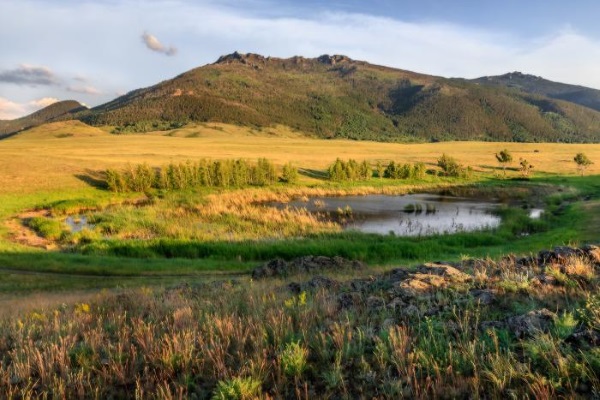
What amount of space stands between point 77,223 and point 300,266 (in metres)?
31.2

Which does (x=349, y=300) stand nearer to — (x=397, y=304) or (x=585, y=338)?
(x=397, y=304)

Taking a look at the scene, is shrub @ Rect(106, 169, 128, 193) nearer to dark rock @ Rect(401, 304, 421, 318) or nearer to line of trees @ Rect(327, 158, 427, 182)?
line of trees @ Rect(327, 158, 427, 182)

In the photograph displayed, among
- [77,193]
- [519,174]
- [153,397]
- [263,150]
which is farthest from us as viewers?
[263,150]

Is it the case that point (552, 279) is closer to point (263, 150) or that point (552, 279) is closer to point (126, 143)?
point (263, 150)

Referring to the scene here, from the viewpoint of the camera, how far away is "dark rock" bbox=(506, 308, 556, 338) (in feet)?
19.7

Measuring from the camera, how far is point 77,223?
42.8 m

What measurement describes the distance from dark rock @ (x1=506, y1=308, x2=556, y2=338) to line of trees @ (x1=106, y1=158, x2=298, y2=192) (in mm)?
60320

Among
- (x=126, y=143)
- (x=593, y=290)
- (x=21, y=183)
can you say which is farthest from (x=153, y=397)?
(x=126, y=143)

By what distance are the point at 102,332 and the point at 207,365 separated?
2722mm

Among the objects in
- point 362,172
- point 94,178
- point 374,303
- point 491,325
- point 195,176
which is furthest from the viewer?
point 362,172

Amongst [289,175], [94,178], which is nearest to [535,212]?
[289,175]

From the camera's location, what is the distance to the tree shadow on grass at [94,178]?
61.5m

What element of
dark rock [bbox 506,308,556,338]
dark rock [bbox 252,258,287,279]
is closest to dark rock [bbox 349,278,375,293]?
dark rock [bbox 506,308,556,338]

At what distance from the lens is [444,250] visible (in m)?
Result: 31.2
